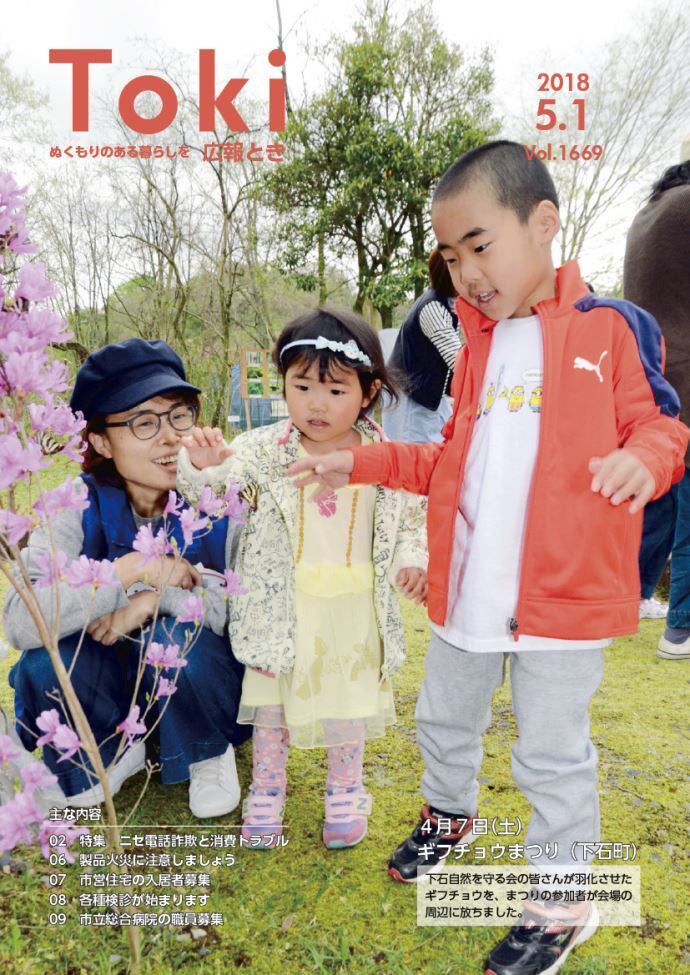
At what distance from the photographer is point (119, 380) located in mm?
1968

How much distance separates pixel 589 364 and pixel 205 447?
92 cm

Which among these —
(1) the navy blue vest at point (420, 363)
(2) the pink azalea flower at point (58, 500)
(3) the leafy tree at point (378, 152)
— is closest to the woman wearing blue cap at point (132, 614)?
(2) the pink azalea flower at point (58, 500)

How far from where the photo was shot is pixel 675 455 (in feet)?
4.39

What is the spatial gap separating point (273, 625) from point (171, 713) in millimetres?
430

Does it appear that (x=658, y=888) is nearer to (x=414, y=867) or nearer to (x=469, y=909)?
(x=469, y=909)

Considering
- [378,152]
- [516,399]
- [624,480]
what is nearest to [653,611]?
[516,399]

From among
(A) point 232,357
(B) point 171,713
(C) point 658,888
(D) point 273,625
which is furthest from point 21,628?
(A) point 232,357

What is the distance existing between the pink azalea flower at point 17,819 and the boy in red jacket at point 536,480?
0.80 m

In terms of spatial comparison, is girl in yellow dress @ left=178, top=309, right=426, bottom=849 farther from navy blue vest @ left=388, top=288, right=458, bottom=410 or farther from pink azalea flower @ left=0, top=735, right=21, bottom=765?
navy blue vest @ left=388, top=288, right=458, bottom=410

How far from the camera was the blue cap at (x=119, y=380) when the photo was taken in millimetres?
1947

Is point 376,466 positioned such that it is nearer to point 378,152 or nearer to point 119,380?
point 119,380

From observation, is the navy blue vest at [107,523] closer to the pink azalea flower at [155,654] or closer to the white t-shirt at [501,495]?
the pink azalea flower at [155,654]

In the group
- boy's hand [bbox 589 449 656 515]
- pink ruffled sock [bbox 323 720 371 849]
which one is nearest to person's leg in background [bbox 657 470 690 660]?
pink ruffled sock [bbox 323 720 371 849]

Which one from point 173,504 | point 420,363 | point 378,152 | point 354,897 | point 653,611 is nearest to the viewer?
point 173,504
